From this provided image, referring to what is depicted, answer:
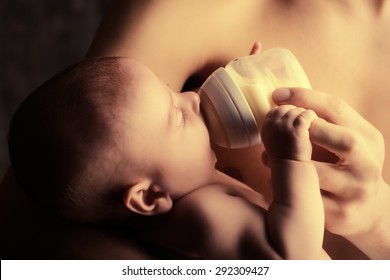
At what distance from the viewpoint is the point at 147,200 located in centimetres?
74

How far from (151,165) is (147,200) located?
0.15ft

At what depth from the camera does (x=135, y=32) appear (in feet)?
2.80

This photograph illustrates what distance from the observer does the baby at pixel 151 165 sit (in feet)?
2.28

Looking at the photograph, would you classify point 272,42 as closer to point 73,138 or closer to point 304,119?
point 304,119

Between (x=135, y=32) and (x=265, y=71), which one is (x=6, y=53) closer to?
(x=135, y=32)

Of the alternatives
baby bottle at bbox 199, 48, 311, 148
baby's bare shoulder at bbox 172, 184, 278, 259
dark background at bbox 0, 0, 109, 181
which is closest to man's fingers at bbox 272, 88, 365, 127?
baby bottle at bbox 199, 48, 311, 148

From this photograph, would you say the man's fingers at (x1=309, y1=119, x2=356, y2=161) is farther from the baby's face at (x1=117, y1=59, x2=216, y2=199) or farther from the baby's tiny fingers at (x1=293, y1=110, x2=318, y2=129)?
the baby's face at (x1=117, y1=59, x2=216, y2=199)

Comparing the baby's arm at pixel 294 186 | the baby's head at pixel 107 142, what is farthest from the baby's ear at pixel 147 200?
the baby's arm at pixel 294 186

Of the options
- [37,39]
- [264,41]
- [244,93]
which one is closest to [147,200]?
[244,93]

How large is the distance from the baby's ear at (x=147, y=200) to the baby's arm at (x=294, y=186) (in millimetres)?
131

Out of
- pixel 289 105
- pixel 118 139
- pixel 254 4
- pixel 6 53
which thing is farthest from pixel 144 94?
pixel 6 53

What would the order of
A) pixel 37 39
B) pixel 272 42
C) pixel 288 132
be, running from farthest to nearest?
pixel 37 39
pixel 272 42
pixel 288 132

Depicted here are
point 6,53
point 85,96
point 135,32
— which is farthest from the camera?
point 6,53

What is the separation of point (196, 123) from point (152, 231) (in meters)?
0.15
